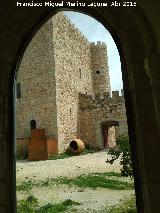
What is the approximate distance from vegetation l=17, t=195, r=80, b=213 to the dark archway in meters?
2.53

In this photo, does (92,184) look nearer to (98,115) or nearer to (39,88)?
(39,88)

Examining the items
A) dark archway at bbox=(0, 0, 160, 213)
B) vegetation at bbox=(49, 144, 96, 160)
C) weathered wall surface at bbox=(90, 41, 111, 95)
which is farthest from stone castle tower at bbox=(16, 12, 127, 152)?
dark archway at bbox=(0, 0, 160, 213)

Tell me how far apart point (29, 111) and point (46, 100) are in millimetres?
1263

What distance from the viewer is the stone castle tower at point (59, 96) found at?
1688 centimetres

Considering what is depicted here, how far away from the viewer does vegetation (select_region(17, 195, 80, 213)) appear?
4.32m

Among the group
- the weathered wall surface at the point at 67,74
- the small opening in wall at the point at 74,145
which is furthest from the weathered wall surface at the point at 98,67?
the small opening in wall at the point at 74,145

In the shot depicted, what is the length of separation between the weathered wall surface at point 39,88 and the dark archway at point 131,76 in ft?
47.4

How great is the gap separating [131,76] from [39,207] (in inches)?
136

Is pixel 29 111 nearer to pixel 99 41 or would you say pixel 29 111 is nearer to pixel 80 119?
pixel 80 119

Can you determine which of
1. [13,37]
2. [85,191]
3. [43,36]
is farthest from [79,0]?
[43,36]

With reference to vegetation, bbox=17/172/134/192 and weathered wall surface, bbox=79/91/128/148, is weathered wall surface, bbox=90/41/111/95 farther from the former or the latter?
vegetation, bbox=17/172/134/192

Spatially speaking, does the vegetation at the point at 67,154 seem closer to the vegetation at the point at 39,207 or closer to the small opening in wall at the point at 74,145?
the small opening in wall at the point at 74,145

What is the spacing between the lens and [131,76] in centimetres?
189

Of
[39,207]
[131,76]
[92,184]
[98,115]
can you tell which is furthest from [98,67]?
[131,76]
